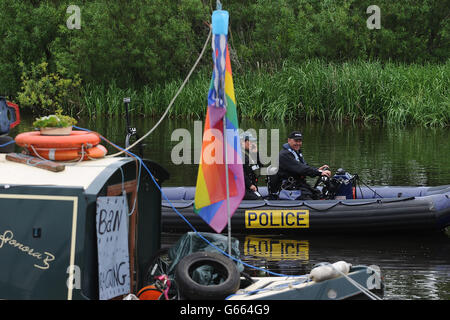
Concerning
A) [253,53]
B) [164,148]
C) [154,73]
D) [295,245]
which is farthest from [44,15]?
[295,245]

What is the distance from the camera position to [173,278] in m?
7.38

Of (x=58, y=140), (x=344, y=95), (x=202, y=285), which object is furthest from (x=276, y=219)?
(x=344, y=95)

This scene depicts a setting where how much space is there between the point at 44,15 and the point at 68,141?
37478 mm

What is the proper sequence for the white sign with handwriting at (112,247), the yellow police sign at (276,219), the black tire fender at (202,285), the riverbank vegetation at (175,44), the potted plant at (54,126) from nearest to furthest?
the white sign with handwriting at (112,247) < the black tire fender at (202,285) < the potted plant at (54,126) < the yellow police sign at (276,219) < the riverbank vegetation at (175,44)

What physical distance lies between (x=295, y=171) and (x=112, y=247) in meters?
6.30

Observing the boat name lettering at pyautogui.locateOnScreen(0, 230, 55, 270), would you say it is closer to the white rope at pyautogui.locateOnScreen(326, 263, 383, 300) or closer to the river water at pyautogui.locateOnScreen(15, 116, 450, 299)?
the white rope at pyautogui.locateOnScreen(326, 263, 383, 300)

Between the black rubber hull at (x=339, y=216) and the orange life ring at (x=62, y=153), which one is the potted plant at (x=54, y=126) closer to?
the orange life ring at (x=62, y=153)

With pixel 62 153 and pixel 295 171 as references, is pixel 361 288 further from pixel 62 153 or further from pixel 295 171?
pixel 295 171

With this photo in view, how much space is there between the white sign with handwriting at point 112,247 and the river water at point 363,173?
3.47 meters

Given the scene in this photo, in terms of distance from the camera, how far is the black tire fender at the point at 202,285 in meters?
6.70

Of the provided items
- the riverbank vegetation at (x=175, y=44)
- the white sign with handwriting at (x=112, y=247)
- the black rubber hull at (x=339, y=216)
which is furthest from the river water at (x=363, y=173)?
the white sign with handwriting at (x=112, y=247)

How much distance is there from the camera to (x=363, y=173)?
61.2ft
